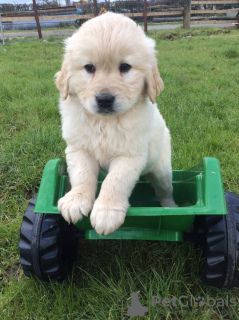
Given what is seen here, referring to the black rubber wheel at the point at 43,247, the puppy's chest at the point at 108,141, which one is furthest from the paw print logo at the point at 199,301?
the puppy's chest at the point at 108,141

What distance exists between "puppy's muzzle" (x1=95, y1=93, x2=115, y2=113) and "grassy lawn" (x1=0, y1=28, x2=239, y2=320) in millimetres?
787

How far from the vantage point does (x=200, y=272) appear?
1.61 meters

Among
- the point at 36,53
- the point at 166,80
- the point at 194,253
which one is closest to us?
the point at 194,253

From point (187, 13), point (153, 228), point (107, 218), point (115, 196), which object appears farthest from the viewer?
point (187, 13)

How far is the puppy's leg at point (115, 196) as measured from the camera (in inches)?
53.6

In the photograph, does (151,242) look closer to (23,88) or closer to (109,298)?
(109,298)

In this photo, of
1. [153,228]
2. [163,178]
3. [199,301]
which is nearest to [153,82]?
[163,178]

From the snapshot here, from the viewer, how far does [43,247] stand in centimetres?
148

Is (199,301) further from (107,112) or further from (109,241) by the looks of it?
(107,112)

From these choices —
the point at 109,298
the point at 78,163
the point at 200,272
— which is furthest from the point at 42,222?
the point at 200,272

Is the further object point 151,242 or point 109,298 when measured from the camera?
point 151,242

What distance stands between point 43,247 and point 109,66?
0.91 meters

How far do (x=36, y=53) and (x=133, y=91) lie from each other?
755 centimetres

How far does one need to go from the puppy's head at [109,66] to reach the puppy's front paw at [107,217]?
1.51 ft
